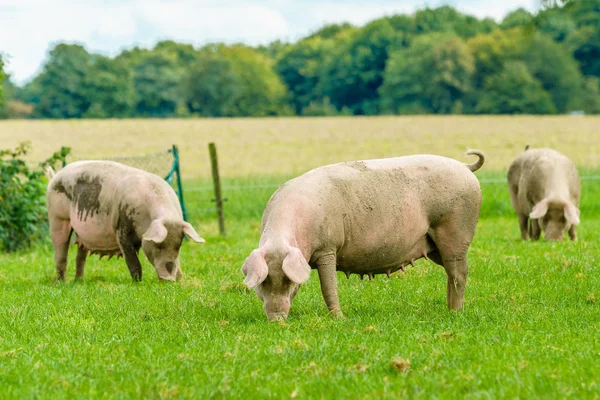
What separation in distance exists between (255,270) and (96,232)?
3.96 m

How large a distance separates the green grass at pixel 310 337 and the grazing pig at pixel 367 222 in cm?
39

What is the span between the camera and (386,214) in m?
7.72

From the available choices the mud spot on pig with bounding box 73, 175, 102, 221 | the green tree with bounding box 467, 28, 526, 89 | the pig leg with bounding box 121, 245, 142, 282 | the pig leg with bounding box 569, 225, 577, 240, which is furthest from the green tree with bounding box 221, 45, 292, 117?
the pig leg with bounding box 121, 245, 142, 282

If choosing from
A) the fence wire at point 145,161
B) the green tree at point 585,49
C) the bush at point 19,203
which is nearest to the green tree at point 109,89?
the green tree at point 585,49

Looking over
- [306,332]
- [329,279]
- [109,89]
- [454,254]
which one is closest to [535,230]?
[454,254]

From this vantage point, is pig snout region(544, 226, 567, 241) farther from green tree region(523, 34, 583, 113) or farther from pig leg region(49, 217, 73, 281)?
green tree region(523, 34, 583, 113)

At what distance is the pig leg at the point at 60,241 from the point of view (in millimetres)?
10883

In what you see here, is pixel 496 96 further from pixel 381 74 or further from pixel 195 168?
pixel 195 168

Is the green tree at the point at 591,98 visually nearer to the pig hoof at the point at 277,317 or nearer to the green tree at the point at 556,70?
the green tree at the point at 556,70

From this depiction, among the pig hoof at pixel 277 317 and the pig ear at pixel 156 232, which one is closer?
the pig hoof at pixel 277 317

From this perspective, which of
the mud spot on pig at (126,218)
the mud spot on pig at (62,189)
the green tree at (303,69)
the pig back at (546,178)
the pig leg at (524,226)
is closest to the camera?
the mud spot on pig at (126,218)

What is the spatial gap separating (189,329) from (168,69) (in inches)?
3441

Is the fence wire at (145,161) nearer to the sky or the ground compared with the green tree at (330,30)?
nearer to the ground

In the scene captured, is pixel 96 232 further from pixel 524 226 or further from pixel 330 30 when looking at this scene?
pixel 330 30
